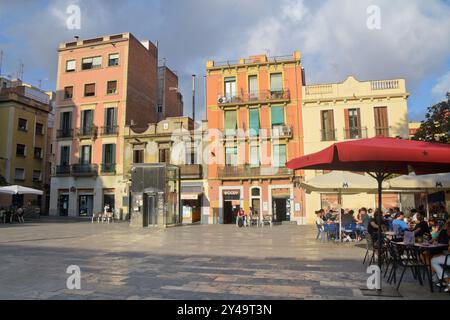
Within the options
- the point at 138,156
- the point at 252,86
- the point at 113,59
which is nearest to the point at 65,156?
the point at 138,156

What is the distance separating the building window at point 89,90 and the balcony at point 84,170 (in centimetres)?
716

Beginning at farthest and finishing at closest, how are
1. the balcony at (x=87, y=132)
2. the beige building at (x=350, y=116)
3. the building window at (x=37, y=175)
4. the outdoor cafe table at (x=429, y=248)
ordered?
the building window at (x=37, y=175)
the balcony at (x=87, y=132)
the beige building at (x=350, y=116)
the outdoor cafe table at (x=429, y=248)

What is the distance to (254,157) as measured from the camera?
3162 centimetres

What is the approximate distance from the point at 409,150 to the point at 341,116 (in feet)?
83.8

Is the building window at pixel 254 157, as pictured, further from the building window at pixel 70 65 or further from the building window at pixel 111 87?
the building window at pixel 70 65

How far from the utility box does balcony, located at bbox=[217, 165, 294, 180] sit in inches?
298

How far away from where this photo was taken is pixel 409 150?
5.35m

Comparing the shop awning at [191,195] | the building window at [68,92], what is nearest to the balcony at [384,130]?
the shop awning at [191,195]

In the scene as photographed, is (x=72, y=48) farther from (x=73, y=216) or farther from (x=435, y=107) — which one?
(x=435, y=107)

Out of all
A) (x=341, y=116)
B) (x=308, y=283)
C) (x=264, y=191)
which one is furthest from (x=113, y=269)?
(x=341, y=116)

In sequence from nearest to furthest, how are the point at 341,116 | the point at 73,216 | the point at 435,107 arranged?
the point at 435,107, the point at 341,116, the point at 73,216

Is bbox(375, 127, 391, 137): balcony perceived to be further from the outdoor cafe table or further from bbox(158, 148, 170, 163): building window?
the outdoor cafe table

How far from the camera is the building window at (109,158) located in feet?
115

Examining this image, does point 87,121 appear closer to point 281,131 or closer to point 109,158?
point 109,158
